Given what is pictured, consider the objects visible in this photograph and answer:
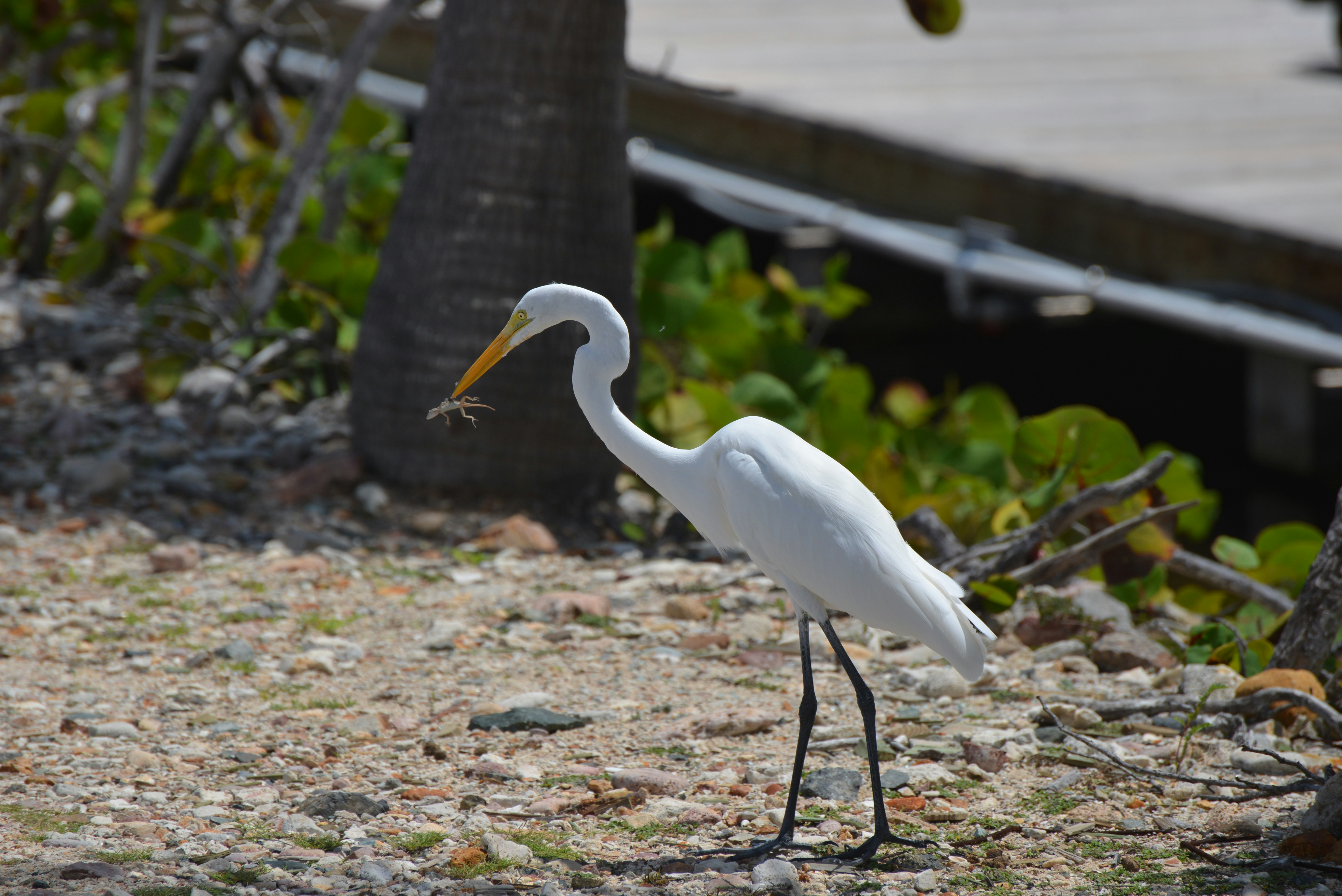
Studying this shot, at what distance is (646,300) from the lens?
5.58 metres

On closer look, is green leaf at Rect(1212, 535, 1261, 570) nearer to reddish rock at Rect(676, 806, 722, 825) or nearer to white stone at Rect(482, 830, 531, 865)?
reddish rock at Rect(676, 806, 722, 825)

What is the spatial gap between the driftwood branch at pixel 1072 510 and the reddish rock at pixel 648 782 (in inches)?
53.2

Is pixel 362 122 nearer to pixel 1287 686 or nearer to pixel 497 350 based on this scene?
pixel 497 350

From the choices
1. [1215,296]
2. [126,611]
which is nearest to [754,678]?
[126,611]

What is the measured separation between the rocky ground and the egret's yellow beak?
847 mm

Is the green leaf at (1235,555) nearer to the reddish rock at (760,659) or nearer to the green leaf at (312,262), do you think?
the reddish rock at (760,659)

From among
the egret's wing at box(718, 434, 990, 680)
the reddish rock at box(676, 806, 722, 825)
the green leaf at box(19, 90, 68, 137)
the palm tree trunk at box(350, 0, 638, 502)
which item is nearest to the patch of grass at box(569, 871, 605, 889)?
the reddish rock at box(676, 806, 722, 825)

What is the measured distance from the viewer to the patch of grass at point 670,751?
9.72 ft

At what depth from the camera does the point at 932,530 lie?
400cm

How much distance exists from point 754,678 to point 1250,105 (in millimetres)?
6011

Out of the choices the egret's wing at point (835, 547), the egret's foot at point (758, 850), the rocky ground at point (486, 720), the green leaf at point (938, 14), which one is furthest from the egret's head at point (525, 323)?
the green leaf at point (938, 14)

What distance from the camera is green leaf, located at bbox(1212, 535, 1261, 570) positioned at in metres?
4.01

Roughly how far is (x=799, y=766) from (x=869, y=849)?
0.66 ft

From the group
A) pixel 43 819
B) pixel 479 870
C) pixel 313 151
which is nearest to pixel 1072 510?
pixel 479 870
